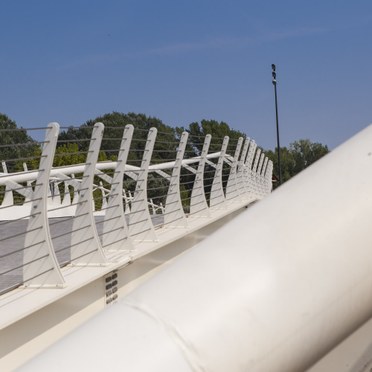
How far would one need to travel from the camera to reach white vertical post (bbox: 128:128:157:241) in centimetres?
612

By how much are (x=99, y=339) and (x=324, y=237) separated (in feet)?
1.90

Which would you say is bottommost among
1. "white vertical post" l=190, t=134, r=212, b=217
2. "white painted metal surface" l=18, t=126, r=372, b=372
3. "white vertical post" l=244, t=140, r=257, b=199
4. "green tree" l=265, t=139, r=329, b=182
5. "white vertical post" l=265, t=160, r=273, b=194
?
"green tree" l=265, t=139, r=329, b=182

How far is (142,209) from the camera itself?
6164mm

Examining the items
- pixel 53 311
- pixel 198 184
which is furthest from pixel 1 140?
pixel 53 311

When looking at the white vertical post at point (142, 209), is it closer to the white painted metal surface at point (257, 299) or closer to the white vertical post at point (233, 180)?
the white vertical post at point (233, 180)

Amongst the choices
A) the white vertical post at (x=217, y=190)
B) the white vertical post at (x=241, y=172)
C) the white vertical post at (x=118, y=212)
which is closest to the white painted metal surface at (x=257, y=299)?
the white vertical post at (x=118, y=212)

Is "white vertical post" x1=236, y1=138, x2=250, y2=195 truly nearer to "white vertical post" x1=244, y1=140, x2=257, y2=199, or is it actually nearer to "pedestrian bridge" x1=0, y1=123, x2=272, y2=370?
"white vertical post" x1=244, y1=140, x2=257, y2=199

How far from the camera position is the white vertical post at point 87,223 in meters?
4.75

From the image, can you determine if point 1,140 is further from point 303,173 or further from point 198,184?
point 303,173

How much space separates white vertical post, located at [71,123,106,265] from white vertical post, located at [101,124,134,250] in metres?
0.48

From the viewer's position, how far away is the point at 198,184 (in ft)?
27.6

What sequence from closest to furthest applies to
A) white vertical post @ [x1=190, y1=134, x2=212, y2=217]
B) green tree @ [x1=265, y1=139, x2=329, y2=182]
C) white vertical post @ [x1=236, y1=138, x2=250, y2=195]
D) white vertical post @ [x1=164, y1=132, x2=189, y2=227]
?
white vertical post @ [x1=164, y1=132, x2=189, y2=227]
white vertical post @ [x1=190, y1=134, x2=212, y2=217]
white vertical post @ [x1=236, y1=138, x2=250, y2=195]
green tree @ [x1=265, y1=139, x2=329, y2=182]

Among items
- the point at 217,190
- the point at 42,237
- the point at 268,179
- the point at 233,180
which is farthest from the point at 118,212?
the point at 268,179

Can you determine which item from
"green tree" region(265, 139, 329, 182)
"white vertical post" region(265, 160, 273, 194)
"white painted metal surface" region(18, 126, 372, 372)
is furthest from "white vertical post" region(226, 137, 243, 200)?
"green tree" region(265, 139, 329, 182)
